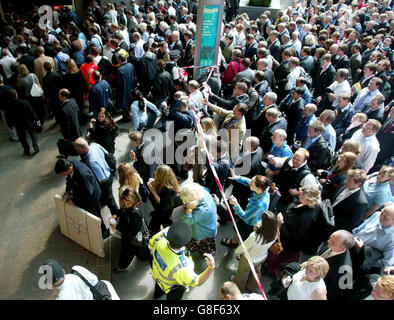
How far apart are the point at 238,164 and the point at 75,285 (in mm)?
2994

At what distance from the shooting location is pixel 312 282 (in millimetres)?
2857

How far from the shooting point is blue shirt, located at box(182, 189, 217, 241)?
3.63m

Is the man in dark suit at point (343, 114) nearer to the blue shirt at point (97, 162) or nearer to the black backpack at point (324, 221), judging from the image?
the black backpack at point (324, 221)

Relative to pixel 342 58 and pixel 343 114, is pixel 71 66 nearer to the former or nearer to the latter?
pixel 343 114

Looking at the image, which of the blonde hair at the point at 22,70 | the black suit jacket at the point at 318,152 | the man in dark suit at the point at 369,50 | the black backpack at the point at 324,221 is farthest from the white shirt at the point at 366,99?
the blonde hair at the point at 22,70

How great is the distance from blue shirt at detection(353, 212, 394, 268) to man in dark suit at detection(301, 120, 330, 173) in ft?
4.58

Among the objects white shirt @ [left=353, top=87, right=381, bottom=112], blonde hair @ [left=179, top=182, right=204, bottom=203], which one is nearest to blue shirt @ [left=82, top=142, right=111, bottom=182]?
blonde hair @ [left=179, top=182, right=204, bottom=203]

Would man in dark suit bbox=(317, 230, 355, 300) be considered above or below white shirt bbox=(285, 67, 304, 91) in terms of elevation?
below

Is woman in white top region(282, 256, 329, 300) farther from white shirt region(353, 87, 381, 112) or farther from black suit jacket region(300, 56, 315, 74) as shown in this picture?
black suit jacket region(300, 56, 315, 74)

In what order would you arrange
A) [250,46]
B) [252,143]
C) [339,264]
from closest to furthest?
1. [339,264]
2. [252,143]
3. [250,46]

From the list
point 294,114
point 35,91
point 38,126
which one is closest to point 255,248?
point 294,114

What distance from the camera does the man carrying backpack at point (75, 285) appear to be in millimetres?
2701
